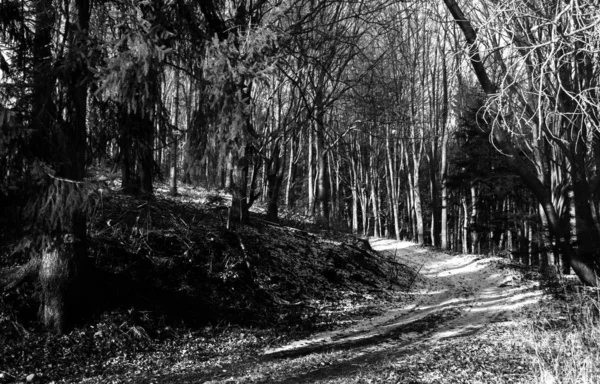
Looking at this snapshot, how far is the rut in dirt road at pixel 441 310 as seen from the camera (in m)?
7.29

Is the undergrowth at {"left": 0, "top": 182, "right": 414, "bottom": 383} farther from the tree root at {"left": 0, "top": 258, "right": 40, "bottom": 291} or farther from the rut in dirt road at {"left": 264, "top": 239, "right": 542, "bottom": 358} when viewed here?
the rut in dirt road at {"left": 264, "top": 239, "right": 542, "bottom": 358}

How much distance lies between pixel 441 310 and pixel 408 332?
2.45 m

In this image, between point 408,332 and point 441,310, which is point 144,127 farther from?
point 441,310

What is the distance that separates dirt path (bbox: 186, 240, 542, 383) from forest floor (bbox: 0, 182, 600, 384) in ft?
0.11

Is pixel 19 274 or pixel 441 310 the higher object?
pixel 19 274

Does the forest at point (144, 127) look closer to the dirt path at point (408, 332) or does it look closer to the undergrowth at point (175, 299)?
the undergrowth at point (175, 299)

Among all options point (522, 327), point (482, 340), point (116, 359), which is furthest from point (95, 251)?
point (522, 327)

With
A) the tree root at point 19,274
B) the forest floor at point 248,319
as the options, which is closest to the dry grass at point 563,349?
the forest floor at point 248,319

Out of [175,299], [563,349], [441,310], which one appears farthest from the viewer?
[441,310]

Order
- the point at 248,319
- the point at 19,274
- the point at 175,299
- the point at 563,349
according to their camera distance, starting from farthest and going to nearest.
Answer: the point at 248,319 < the point at 175,299 < the point at 19,274 < the point at 563,349

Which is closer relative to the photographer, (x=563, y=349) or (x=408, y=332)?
(x=563, y=349)

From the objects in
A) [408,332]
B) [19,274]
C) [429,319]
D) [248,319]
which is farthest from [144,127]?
[429,319]

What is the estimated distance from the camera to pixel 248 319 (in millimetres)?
8375

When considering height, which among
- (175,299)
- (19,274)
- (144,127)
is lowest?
(175,299)
